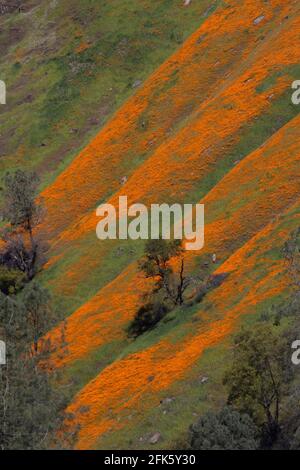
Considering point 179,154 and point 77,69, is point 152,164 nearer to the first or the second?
point 179,154

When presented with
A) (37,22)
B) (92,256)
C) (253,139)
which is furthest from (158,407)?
(37,22)

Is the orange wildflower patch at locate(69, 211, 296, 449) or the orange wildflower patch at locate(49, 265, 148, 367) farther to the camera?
the orange wildflower patch at locate(49, 265, 148, 367)

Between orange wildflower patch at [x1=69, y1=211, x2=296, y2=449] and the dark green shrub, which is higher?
orange wildflower patch at [x1=69, y1=211, x2=296, y2=449]

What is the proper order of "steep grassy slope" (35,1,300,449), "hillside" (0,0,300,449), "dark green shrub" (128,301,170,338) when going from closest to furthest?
"steep grassy slope" (35,1,300,449)
"hillside" (0,0,300,449)
"dark green shrub" (128,301,170,338)

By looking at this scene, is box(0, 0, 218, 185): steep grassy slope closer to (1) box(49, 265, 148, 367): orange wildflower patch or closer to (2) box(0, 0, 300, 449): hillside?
(2) box(0, 0, 300, 449): hillside

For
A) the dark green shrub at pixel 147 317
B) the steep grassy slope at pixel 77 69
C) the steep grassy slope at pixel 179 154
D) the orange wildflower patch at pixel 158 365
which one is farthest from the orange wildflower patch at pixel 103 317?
the steep grassy slope at pixel 77 69

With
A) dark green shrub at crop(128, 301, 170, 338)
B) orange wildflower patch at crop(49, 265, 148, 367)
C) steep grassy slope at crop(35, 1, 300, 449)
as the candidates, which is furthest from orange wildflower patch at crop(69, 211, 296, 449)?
orange wildflower patch at crop(49, 265, 148, 367)

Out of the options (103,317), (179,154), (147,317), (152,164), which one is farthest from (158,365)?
(152,164)
